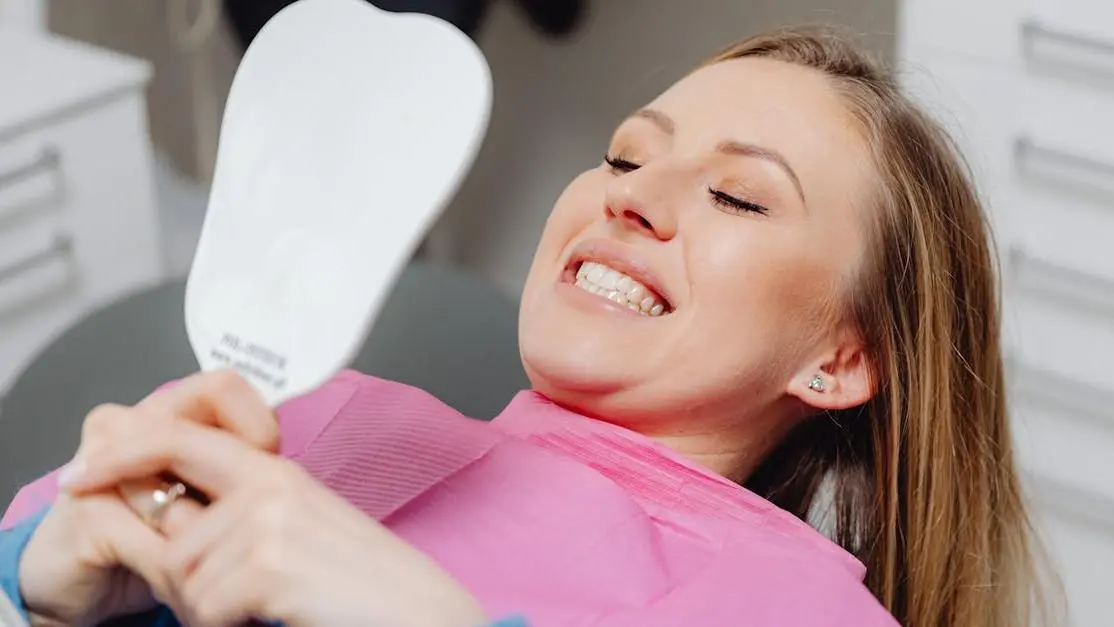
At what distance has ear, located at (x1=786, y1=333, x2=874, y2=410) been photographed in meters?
1.23

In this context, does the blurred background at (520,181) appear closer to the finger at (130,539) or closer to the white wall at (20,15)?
the white wall at (20,15)

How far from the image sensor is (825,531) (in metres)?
1.37

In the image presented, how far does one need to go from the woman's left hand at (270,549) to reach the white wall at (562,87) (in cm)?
146

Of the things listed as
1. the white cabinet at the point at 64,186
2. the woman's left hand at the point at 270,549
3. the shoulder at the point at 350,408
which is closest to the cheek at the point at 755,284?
the shoulder at the point at 350,408

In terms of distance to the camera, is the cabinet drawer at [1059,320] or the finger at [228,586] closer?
the finger at [228,586]

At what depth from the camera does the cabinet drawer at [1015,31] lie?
1.45 meters

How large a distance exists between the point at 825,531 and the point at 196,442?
0.67m

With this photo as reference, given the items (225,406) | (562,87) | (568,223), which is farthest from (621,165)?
(562,87)

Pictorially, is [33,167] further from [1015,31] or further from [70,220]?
[1015,31]

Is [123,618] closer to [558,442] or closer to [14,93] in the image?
[558,442]

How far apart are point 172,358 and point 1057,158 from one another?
879 millimetres

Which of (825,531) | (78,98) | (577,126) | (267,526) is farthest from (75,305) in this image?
(267,526)

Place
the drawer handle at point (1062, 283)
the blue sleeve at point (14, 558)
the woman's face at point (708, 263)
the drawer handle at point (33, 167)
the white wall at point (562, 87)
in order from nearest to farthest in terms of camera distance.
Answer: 1. the blue sleeve at point (14, 558)
2. the woman's face at point (708, 263)
3. the drawer handle at point (1062, 283)
4. the drawer handle at point (33, 167)
5. the white wall at point (562, 87)

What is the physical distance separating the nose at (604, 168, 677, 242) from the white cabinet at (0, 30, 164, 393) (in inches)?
36.7
